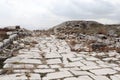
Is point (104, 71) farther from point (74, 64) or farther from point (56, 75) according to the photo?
point (56, 75)

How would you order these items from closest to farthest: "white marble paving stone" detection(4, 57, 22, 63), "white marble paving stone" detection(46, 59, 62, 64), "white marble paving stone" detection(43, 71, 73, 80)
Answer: "white marble paving stone" detection(43, 71, 73, 80) → "white marble paving stone" detection(4, 57, 22, 63) → "white marble paving stone" detection(46, 59, 62, 64)

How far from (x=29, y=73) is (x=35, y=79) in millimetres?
581

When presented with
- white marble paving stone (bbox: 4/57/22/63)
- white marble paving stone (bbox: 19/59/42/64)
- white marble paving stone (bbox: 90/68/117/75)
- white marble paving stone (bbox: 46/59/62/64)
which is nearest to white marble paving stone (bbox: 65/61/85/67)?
white marble paving stone (bbox: 46/59/62/64)

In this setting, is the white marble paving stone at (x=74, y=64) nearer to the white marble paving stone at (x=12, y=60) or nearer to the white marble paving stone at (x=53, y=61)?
the white marble paving stone at (x=53, y=61)

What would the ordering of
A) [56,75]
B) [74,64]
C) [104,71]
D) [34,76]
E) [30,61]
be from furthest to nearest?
[30,61] → [74,64] → [104,71] → [56,75] → [34,76]

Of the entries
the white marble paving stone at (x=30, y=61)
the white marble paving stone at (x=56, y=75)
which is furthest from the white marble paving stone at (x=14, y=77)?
the white marble paving stone at (x=30, y=61)

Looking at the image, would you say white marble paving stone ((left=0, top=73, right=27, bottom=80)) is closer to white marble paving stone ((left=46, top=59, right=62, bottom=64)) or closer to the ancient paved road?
the ancient paved road

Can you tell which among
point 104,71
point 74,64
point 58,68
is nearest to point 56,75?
point 58,68

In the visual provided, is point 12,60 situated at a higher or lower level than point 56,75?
higher

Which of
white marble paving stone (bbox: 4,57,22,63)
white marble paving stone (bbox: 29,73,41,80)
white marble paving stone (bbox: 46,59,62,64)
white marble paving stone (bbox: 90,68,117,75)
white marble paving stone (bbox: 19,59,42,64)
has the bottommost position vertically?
white marble paving stone (bbox: 90,68,117,75)

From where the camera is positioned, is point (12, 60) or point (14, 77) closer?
point (14, 77)

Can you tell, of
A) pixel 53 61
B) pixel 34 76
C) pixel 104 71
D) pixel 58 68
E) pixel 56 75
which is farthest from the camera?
pixel 53 61

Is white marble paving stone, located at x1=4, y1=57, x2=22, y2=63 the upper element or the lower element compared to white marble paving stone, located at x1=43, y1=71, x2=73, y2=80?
upper

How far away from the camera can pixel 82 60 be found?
856 centimetres
